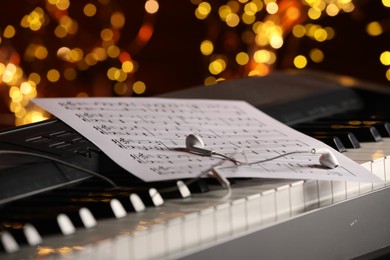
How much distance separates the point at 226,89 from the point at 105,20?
177 cm

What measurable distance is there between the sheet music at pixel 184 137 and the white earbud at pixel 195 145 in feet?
0.04

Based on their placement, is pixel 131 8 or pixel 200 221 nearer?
pixel 200 221

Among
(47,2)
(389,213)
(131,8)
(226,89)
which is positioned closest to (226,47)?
(131,8)

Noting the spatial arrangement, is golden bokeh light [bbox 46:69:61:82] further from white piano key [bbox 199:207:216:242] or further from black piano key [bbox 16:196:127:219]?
white piano key [bbox 199:207:216:242]

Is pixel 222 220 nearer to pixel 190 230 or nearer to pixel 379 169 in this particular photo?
pixel 190 230

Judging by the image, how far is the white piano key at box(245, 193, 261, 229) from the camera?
1104mm

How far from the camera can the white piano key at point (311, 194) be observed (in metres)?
1.20

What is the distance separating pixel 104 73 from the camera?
11.7 feet

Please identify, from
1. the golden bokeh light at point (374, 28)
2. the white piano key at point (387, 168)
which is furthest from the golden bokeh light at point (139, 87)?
the white piano key at point (387, 168)

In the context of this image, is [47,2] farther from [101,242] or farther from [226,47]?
[101,242]

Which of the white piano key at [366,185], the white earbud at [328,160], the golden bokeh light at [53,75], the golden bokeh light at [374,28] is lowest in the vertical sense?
the golden bokeh light at [53,75]

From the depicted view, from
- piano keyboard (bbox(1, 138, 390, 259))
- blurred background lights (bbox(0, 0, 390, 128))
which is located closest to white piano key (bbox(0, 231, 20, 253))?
piano keyboard (bbox(1, 138, 390, 259))

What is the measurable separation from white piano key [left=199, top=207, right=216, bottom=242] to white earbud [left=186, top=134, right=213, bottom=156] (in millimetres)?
202

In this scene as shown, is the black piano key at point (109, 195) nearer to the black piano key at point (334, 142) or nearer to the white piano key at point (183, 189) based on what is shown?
the white piano key at point (183, 189)
